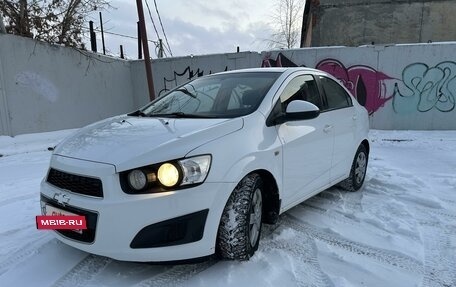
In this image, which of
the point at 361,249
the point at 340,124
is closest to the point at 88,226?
the point at 361,249

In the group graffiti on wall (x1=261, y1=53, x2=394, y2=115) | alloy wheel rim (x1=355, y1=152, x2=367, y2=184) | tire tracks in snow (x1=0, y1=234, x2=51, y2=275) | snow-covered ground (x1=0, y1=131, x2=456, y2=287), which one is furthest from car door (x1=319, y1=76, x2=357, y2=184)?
graffiti on wall (x1=261, y1=53, x2=394, y2=115)

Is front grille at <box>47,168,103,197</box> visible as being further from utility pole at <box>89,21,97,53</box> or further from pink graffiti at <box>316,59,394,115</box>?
utility pole at <box>89,21,97,53</box>

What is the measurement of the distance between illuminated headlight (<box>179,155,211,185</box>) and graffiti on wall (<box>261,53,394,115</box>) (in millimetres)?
9298

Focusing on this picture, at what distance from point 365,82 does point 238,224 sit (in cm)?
936

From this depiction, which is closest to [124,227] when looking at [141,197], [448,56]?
[141,197]

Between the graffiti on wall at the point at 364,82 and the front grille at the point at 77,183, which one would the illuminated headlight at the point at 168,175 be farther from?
the graffiti on wall at the point at 364,82

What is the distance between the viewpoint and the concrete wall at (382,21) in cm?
1545

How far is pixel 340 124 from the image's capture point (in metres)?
4.32

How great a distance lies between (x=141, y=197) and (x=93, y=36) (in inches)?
495

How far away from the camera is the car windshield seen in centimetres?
333

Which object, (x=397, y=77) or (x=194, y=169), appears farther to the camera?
(x=397, y=77)

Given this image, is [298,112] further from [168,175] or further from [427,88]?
[427,88]

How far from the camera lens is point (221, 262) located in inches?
113

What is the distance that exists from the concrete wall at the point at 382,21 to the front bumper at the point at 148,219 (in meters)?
15.4
